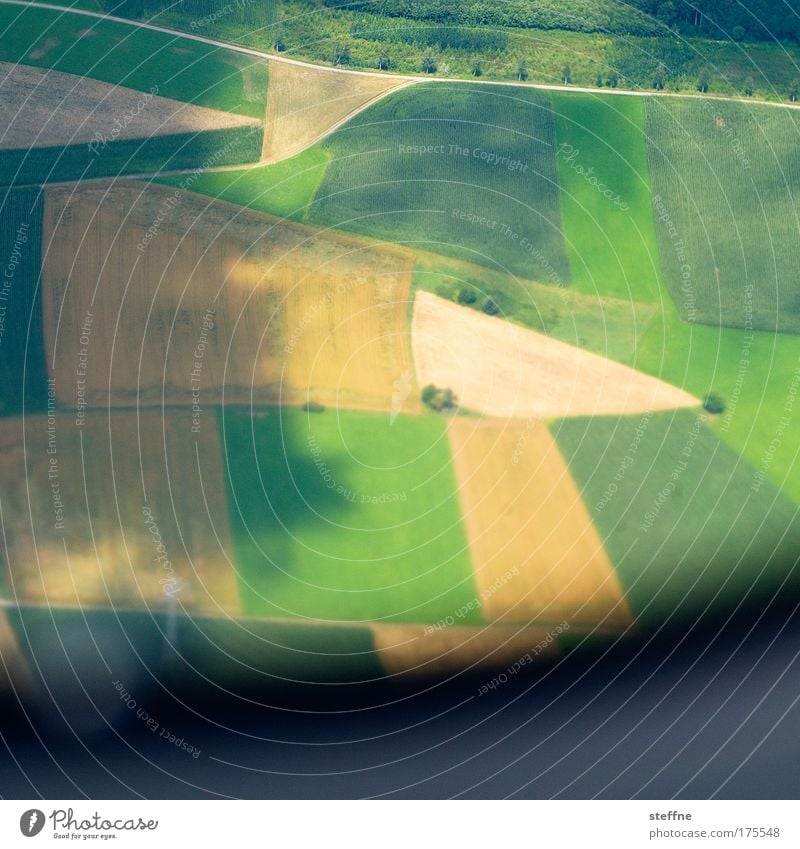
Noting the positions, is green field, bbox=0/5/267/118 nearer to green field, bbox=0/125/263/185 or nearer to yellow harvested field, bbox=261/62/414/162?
yellow harvested field, bbox=261/62/414/162

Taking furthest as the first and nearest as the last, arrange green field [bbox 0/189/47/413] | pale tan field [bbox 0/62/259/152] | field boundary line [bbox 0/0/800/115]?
field boundary line [bbox 0/0/800/115] → pale tan field [bbox 0/62/259/152] → green field [bbox 0/189/47/413]


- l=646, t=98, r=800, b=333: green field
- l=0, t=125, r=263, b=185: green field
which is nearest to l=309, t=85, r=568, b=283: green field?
l=0, t=125, r=263, b=185: green field

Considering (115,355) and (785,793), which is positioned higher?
(115,355)

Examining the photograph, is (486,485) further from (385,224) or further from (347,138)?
(347,138)

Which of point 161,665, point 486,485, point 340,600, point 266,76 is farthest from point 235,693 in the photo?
point 266,76

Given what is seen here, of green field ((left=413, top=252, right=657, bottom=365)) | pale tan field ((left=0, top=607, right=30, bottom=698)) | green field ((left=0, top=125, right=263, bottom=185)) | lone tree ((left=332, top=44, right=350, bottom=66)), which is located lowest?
pale tan field ((left=0, top=607, right=30, bottom=698))

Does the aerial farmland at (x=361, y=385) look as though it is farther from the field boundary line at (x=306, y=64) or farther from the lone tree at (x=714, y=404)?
the field boundary line at (x=306, y=64)
